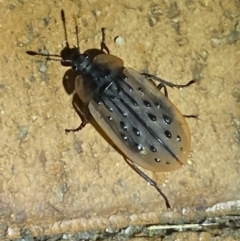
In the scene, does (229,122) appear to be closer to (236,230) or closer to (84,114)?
(236,230)

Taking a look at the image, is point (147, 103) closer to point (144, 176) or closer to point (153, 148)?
point (153, 148)

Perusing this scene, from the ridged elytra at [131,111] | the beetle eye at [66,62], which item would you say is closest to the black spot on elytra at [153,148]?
the ridged elytra at [131,111]

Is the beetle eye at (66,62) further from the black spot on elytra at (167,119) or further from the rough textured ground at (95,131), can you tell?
the black spot on elytra at (167,119)

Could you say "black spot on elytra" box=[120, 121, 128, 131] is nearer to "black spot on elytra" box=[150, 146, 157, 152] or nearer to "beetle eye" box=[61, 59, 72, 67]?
"black spot on elytra" box=[150, 146, 157, 152]

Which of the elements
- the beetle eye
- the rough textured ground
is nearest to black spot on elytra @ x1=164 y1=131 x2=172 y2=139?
the rough textured ground

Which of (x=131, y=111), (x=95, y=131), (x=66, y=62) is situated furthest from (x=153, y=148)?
(x=66, y=62)

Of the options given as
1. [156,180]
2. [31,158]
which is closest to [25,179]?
[31,158]
